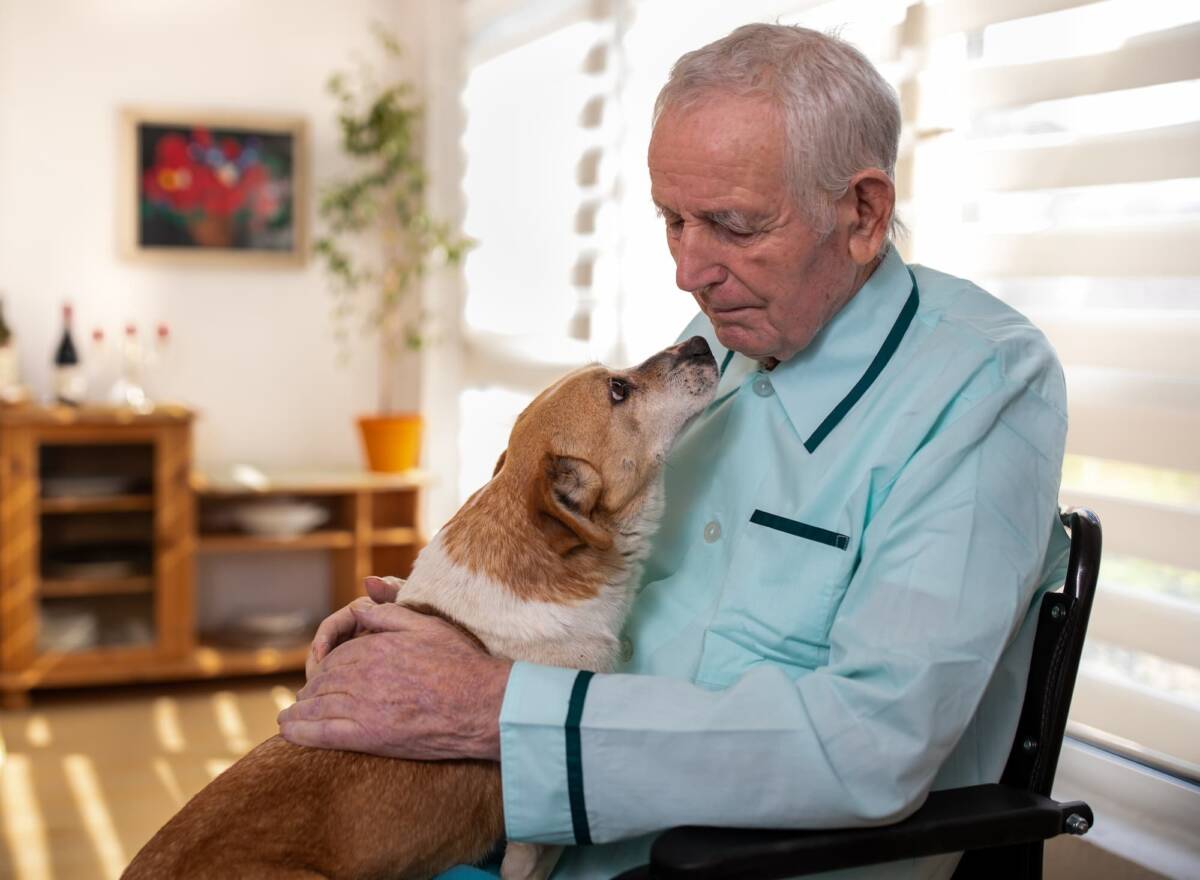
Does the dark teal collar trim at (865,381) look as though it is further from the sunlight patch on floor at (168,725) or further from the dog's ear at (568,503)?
the sunlight patch on floor at (168,725)

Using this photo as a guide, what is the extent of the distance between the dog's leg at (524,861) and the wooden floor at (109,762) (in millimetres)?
1967

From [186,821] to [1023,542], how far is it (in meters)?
0.94

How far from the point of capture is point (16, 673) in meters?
4.16

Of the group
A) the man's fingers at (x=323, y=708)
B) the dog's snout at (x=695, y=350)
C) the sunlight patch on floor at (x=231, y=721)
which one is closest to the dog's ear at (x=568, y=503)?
the dog's snout at (x=695, y=350)

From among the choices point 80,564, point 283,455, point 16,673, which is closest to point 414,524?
point 283,455

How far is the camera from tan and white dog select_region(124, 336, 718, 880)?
51.2 inches

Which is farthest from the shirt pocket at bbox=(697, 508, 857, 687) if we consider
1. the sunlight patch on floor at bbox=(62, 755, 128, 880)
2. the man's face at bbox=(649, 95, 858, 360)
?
the sunlight patch on floor at bbox=(62, 755, 128, 880)

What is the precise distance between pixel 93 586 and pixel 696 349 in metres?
3.30

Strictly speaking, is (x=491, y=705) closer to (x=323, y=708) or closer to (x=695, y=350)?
(x=323, y=708)

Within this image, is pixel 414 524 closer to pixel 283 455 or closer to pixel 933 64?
pixel 283 455

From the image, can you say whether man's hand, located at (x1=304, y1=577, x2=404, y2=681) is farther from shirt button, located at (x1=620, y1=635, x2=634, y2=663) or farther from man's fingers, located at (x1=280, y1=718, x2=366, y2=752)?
shirt button, located at (x1=620, y1=635, x2=634, y2=663)

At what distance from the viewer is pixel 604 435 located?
1598mm

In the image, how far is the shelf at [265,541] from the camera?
14.5 ft

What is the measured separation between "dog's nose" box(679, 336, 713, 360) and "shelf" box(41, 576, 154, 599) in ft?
10.7
